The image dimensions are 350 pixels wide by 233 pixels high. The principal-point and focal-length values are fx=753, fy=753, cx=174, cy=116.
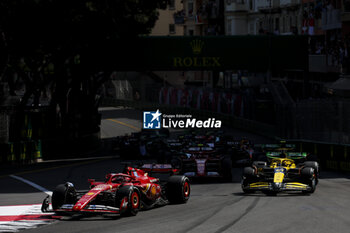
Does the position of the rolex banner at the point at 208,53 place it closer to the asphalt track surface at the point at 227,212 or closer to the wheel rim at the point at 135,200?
the asphalt track surface at the point at 227,212

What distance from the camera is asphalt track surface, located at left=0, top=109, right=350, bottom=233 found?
15.5 m

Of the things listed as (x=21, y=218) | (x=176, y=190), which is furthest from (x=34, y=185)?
(x=21, y=218)

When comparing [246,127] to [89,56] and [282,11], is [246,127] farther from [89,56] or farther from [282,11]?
[89,56]

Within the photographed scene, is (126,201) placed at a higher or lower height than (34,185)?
higher

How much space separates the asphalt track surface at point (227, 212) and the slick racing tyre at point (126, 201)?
17 cm

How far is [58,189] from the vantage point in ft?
57.5

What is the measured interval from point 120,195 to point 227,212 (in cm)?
273

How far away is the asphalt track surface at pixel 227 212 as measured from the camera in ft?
51.0

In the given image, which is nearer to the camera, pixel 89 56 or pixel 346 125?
pixel 346 125

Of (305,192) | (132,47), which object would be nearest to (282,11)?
(132,47)

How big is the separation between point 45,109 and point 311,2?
22215 millimetres

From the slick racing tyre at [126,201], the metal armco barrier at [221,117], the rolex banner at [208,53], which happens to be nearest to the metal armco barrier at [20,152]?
the rolex banner at [208,53]

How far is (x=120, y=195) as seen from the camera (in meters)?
16.8

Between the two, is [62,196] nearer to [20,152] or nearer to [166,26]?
[20,152]
